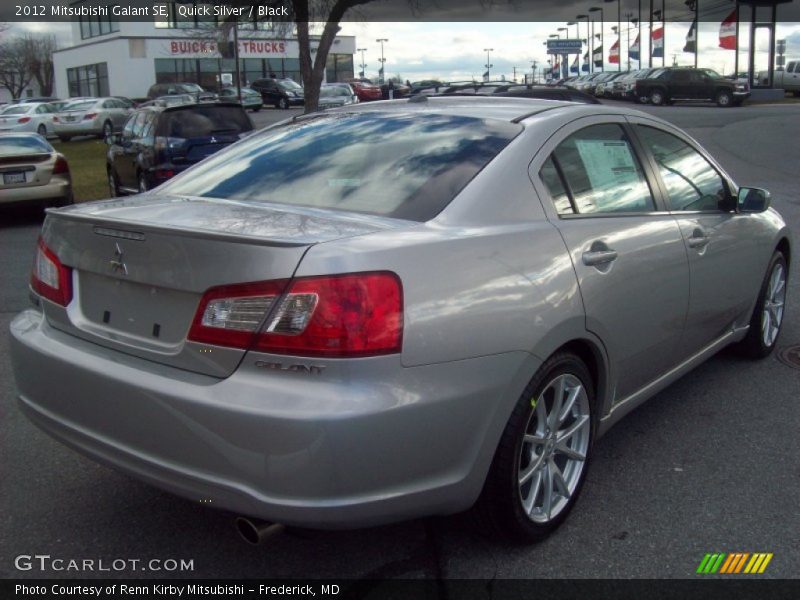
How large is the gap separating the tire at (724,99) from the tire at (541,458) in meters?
40.2

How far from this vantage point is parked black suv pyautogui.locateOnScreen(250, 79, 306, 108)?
48.0 metres

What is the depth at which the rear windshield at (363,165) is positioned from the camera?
320 centimetres

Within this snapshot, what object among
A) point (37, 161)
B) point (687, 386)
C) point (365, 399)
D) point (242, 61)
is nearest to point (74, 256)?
point (365, 399)

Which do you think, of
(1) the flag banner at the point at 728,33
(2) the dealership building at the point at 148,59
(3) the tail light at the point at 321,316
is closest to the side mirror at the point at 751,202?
(3) the tail light at the point at 321,316

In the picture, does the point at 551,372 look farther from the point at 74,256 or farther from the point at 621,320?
the point at 74,256

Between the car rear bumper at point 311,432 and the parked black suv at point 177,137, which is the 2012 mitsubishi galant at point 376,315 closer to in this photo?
the car rear bumper at point 311,432

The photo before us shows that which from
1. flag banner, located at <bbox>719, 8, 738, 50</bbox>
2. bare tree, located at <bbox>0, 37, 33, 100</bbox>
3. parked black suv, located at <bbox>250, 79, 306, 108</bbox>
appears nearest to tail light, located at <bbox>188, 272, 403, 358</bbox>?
parked black suv, located at <bbox>250, 79, 306, 108</bbox>

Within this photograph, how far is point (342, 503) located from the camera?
2547 millimetres

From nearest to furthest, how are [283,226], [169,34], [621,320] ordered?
1. [283,226]
2. [621,320]
3. [169,34]

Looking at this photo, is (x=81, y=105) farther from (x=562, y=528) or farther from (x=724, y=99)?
(x=562, y=528)

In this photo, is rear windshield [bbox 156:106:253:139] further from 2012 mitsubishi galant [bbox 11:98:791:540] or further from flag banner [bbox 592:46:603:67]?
flag banner [bbox 592:46:603:67]

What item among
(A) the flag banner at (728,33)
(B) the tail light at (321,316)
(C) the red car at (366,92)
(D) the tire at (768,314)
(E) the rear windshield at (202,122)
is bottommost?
(D) the tire at (768,314)

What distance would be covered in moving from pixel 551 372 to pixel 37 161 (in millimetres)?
11001

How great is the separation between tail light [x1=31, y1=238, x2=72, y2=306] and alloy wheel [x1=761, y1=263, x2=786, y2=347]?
3961mm
